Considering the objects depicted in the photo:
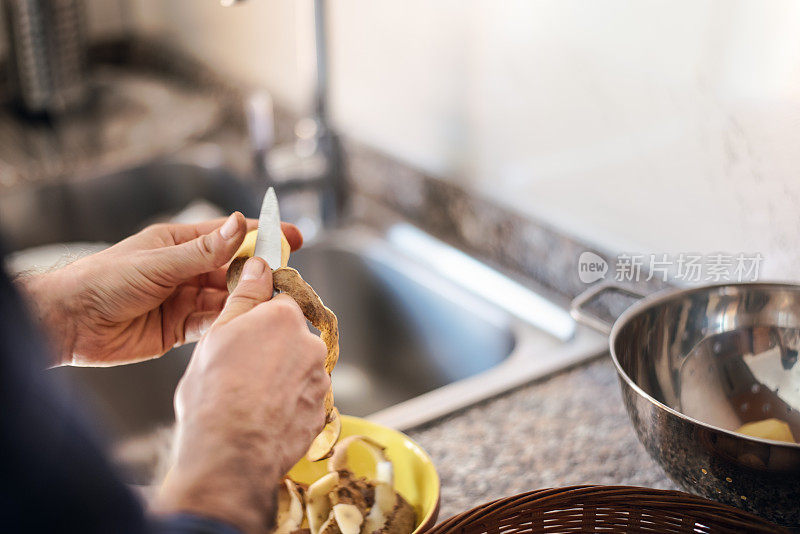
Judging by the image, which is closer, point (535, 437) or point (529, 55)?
point (535, 437)

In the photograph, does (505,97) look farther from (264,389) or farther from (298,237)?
(264,389)

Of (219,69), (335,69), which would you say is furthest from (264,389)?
(219,69)

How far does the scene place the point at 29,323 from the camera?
1.38 feet

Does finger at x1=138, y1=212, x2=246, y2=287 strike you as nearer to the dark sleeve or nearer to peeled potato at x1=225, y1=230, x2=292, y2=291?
peeled potato at x1=225, y1=230, x2=292, y2=291

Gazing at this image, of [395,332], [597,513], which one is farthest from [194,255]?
[395,332]

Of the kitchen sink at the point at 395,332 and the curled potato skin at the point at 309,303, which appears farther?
the kitchen sink at the point at 395,332

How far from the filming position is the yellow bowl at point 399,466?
71 centimetres

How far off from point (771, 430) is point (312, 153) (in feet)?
2.86

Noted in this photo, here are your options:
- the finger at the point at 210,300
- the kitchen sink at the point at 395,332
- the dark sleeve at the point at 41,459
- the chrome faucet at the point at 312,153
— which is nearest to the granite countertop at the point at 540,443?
the kitchen sink at the point at 395,332

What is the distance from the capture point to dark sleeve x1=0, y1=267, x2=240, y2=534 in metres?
0.40

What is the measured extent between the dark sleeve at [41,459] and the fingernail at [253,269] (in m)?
0.21

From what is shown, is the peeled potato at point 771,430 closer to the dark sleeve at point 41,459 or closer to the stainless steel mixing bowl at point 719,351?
the stainless steel mixing bowl at point 719,351

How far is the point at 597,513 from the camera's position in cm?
67

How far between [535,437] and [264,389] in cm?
42
